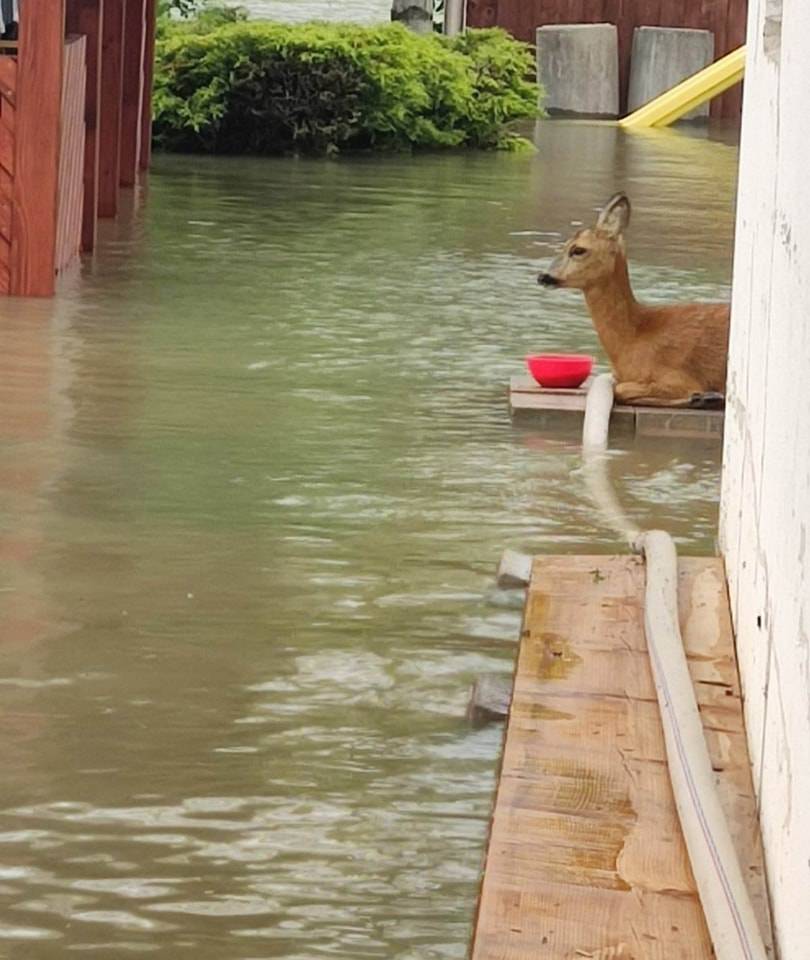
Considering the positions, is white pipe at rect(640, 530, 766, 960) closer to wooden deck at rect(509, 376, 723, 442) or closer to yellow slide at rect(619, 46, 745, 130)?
wooden deck at rect(509, 376, 723, 442)

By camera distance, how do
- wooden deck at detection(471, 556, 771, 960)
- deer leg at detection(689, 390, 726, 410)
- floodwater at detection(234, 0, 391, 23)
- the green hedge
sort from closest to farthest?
wooden deck at detection(471, 556, 771, 960) → deer leg at detection(689, 390, 726, 410) → the green hedge → floodwater at detection(234, 0, 391, 23)

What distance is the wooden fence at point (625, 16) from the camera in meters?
23.5

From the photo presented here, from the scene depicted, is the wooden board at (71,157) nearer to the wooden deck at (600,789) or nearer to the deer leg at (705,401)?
the deer leg at (705,401)

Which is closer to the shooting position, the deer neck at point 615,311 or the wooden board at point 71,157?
the deer neck at point 615,311

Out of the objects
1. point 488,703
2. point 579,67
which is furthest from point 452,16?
point 488,703

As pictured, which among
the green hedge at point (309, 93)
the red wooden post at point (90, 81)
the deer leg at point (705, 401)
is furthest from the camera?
the green hedge at point (309, 93)

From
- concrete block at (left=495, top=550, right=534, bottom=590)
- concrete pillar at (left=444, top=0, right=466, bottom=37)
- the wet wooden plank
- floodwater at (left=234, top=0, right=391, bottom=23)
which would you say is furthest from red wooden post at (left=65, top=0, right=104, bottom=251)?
floodwater at (left=234, top=0, right=391, bottom=23)

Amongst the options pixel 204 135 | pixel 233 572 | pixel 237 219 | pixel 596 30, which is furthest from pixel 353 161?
pixel 233 572

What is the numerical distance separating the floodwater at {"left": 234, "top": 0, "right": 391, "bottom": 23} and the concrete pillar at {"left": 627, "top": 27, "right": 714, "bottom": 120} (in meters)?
7.09

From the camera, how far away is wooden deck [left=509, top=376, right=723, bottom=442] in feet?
26.3

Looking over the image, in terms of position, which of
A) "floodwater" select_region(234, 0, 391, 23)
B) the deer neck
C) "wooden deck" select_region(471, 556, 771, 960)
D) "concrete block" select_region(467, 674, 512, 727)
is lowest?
"concrete block" select_region(467, 674, 512, 727)

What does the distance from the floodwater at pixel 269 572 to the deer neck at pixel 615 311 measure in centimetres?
48

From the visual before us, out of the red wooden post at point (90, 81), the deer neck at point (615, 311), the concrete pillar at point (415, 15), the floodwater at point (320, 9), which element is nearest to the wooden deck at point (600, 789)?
the deer neck at point (615, 311)

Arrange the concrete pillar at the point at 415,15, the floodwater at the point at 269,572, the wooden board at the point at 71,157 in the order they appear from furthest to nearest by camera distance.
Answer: the concrete pillar at the point at 415,15 → the wooden board at the point at 71,157 → the floodwater at the point at 269,572
